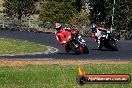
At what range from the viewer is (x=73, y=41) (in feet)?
85.8

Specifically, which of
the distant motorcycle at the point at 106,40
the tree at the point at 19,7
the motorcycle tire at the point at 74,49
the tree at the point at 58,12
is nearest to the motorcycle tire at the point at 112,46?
the distant motorcycle at the point at 106,40

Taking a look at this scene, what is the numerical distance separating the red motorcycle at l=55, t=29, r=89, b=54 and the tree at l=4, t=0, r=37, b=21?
120 ft

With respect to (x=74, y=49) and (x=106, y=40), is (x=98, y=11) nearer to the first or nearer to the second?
(x=106, y=40)

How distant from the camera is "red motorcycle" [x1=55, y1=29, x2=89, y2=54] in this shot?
25.5 m

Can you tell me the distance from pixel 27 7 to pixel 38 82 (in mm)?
53622

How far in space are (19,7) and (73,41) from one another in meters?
37.1

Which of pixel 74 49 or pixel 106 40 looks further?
pixel 106 40

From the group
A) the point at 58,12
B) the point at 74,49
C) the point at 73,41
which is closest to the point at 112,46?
the point at 73,41

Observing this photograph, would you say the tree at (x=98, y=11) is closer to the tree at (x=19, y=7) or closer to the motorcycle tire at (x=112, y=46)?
the tree at (x=19, y=7)

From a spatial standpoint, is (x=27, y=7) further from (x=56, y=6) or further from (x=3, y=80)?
(x=3, y=80)

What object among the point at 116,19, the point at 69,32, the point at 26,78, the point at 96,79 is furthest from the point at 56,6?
the point at 96,79

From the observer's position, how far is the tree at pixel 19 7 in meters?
62.1

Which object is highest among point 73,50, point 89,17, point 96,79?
point 96,79

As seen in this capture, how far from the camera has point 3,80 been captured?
1022 centimetres
